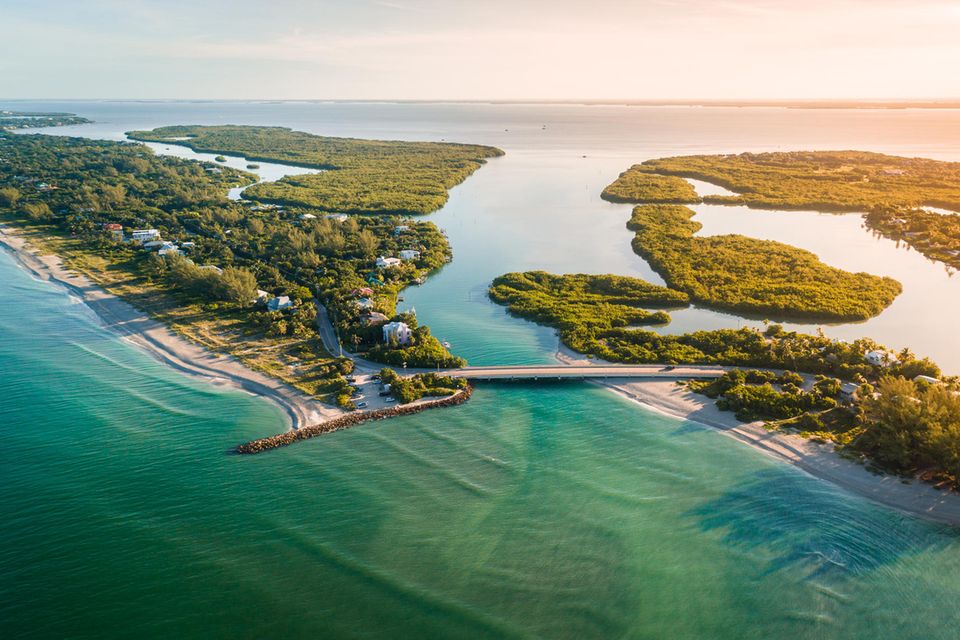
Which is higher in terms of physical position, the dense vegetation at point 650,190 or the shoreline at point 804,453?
the dense vegetation at point 650,190

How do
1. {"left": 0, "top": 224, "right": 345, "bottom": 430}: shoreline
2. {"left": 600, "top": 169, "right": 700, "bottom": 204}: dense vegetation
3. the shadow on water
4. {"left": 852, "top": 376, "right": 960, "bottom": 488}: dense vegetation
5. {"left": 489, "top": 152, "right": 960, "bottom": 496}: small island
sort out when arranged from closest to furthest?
the shadow on water → {"left": 852, "top": 376, "right": 960, "bottom": 488}: dense vegetation → {"left": 489, "top": 152, "right": 960, "bottom": 496}: small island → {"left": 0, "top": 224, "right": 345, "bottom": 430}: shoreline → {"left": 600, "top": 169, "right": 700, "bottom": 204}: dense vegetation

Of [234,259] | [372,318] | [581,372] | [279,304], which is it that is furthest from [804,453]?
[234,259]

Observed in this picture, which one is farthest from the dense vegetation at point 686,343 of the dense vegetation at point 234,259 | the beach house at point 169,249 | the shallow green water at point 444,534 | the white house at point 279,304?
the beach house at point 169,249

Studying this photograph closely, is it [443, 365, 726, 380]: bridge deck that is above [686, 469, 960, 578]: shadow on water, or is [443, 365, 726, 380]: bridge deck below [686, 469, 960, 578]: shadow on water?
above

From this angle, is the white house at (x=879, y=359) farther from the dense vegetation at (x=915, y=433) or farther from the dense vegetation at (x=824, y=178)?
the dense vegetation at (x=824, y=178)

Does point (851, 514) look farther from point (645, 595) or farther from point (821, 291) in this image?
point (821, 291)

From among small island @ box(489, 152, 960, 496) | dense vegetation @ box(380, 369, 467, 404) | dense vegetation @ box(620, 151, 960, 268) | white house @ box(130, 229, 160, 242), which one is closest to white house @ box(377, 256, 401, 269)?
small island @ box(489, 152, 960, 496)

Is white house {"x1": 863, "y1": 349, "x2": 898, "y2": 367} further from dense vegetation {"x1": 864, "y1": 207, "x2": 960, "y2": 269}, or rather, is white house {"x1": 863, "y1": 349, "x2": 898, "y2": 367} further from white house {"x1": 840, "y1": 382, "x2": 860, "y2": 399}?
dense vegetation {"x1": 864, "y1": 207, "x2": 960, "y2": 269}
